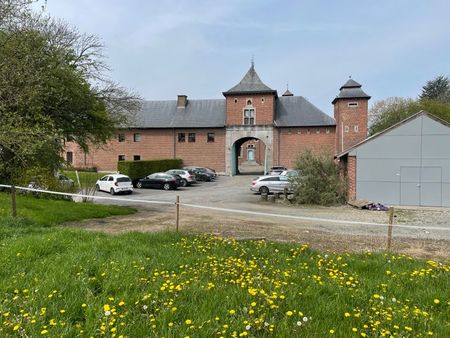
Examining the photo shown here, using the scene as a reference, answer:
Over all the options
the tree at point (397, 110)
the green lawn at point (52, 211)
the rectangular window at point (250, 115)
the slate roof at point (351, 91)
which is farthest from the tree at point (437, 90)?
the green lawn at point (52, 211)

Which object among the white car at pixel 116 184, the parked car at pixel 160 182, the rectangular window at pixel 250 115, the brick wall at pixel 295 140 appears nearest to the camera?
the white car at pixel 116 184

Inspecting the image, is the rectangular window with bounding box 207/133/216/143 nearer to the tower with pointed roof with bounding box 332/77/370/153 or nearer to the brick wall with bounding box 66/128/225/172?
the brick wall with bounding box 66/128/225/172

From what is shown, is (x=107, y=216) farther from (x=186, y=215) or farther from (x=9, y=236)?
(x=9, y=236)

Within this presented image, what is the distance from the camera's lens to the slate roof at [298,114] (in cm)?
4541

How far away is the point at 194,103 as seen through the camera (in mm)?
50219

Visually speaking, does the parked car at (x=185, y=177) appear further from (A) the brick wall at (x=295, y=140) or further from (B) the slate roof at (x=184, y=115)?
(A) the brick wall at (x=295, y=140)

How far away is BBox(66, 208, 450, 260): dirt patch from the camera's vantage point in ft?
27.7

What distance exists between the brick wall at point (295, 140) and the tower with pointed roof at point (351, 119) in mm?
1127

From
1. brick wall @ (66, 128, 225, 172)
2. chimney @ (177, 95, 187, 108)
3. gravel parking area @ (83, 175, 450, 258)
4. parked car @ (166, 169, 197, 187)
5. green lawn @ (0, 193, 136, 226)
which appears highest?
chimney @ (177, 95, 187, 108)

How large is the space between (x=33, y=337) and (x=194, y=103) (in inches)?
1911

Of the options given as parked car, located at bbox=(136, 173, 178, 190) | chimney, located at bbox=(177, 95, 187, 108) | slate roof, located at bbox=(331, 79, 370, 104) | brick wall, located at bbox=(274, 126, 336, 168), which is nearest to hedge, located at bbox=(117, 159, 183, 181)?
parked car, located at bbox=(136, 173, 178, 190)

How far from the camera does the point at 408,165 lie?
65.6 feet

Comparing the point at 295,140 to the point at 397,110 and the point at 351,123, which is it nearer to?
the point at 351,123

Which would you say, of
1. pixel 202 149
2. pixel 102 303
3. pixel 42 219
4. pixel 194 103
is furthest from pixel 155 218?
pixel 194 103
